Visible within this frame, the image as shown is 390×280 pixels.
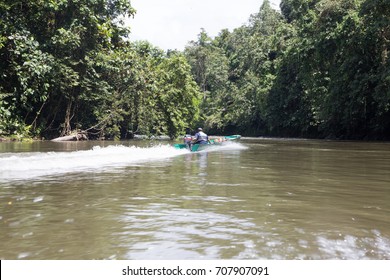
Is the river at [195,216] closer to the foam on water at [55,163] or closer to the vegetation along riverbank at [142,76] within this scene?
the foam on water at [55,163]

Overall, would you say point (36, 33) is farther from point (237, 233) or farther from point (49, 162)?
point (237, 233)

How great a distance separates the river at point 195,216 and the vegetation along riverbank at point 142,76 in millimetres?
10084

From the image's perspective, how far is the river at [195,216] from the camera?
3773 mm

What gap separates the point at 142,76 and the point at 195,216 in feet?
94.8

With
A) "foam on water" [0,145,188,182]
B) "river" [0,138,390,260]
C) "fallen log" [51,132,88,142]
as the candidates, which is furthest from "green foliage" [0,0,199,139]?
"river" [0,138,390,260]

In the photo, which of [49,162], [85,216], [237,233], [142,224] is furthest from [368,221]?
[49,162]

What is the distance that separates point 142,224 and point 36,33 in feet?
85.3

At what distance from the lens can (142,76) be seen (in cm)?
3300

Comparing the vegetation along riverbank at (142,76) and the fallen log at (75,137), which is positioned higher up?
the vegetation along riverbank at (142,76)

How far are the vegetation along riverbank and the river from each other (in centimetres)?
1008

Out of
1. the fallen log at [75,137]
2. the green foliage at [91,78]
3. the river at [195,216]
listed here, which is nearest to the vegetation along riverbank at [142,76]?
the green foliage at [91,78]

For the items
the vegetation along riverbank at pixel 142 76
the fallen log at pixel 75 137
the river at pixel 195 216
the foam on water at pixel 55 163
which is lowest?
the river at pixel 195 216

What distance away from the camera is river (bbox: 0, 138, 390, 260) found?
3.77 meters

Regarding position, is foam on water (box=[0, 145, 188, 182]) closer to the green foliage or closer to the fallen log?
the green foliage
